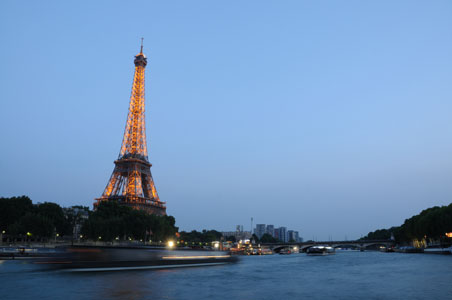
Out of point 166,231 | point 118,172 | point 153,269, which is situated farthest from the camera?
point 118,172

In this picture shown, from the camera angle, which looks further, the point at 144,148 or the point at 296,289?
the point at 144,148

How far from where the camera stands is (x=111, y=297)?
21.4m

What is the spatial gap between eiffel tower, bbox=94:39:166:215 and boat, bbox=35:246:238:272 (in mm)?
86343

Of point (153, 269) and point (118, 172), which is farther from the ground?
point (118, 172)

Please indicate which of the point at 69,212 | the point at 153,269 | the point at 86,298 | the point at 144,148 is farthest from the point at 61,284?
the point at 144,148

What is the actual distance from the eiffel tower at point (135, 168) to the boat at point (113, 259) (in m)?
86.3

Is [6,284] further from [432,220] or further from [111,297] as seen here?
[432,220]

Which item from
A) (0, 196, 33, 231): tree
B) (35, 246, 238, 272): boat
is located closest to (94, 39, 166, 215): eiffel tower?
(0, 196, 33, 231): tree

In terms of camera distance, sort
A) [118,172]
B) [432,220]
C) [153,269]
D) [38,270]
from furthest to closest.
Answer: [118,172] < [432,220] < [153,269] < [38,270]

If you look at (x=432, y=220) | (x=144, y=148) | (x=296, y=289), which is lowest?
(x=296, y=289)

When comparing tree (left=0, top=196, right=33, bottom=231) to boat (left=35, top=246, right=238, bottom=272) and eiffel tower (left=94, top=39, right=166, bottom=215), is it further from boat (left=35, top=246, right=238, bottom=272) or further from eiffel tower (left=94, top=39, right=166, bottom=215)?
boat (left=35, top=246, right=238, bottom=272)

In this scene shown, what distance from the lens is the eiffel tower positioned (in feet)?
435

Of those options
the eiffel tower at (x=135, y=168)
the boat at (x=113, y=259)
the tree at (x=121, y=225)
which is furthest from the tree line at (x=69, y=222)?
the boat at (x=113, y=259)

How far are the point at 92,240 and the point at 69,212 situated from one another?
78.3 ft
